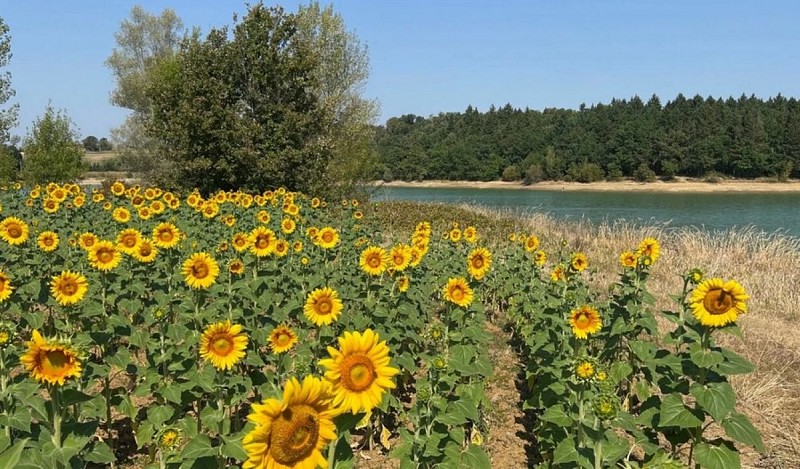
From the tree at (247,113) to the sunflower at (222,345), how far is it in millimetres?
15164

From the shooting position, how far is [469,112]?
10838cm

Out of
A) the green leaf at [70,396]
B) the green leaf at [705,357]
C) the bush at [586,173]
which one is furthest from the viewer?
the bush at [586,173]

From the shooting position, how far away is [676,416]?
302cm

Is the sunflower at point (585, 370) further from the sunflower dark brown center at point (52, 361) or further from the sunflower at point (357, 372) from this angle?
the sunflower dark brown center at point (52, 361)

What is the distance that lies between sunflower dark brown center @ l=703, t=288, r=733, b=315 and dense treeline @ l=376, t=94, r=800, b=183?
210 ft

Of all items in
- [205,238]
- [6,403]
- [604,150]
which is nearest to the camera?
[6,403]

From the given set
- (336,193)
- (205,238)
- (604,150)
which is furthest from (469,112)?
(205,238)

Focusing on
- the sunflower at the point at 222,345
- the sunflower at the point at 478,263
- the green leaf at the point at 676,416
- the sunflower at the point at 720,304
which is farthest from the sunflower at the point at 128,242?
the sunflower at the point at 720,304

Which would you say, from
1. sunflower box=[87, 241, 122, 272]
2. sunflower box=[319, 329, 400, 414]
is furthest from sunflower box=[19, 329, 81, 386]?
sunflower box=[87, 241, 122, 272]

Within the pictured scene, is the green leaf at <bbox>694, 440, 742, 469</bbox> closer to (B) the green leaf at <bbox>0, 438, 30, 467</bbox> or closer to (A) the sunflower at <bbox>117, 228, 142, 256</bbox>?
(B) the green leaf at <bbox>0, 438, 30, 467</bbox>

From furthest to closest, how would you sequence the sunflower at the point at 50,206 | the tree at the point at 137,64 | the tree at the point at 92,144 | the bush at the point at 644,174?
the tree at the point at 92,144
the bush at the point at 644,174
the tree at the point at 137,64
the sunflower at the point at 50,206

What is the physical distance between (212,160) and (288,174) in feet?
7.69

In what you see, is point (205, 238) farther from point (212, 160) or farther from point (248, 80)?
point (248, 80)

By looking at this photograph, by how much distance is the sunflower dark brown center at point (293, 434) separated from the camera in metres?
1.45
